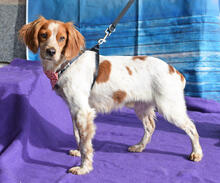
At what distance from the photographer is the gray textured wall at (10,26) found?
4.91 meters

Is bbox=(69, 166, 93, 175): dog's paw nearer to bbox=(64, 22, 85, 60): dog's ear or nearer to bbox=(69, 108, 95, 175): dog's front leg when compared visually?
bbox=(69, 108, 95, 175): dog's front leg

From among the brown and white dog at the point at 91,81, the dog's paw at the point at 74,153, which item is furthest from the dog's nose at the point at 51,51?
the dog's paw at the point at 74,153

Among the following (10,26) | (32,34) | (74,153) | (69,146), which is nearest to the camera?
(32,34)

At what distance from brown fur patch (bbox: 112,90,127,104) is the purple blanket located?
0.55 meters

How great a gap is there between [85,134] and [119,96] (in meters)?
0.43

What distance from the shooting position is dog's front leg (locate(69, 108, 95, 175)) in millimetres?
1871

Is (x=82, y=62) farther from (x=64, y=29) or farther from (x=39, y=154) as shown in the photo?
(x=39, y=154)

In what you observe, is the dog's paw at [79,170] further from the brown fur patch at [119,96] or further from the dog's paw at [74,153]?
the brown fur patch at [119,96]

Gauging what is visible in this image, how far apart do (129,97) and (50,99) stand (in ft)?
4.29

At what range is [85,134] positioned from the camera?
191 cm

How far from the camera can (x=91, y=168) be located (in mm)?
1951

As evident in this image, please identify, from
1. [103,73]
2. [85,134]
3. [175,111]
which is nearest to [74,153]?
[85,134]

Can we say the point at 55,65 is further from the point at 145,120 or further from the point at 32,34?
the point at 145,120

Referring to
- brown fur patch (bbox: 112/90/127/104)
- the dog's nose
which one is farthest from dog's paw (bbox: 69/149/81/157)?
the dog's nose
